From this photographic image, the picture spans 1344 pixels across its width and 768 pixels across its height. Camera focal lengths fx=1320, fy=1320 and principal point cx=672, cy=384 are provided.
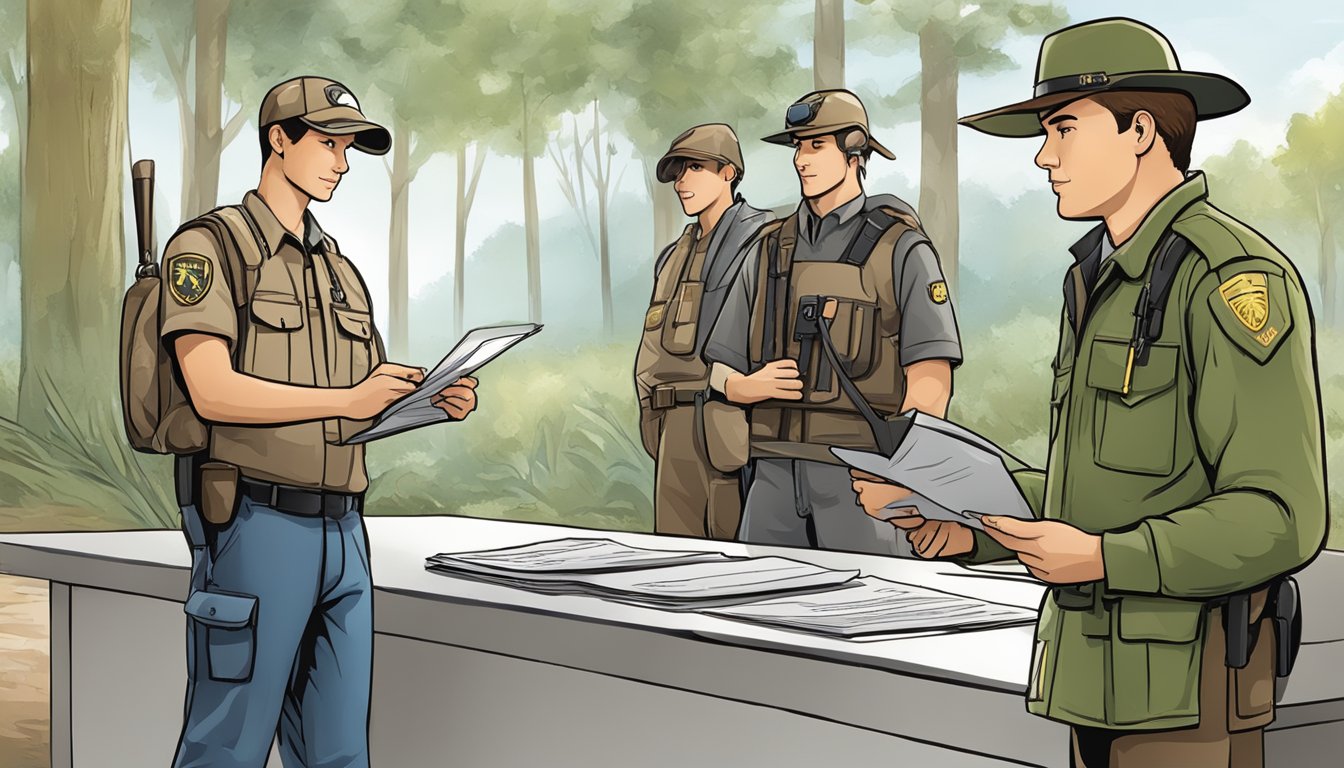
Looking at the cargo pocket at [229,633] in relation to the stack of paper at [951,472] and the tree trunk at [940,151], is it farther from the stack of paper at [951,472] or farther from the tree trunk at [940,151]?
the tree trunk at [940,151]

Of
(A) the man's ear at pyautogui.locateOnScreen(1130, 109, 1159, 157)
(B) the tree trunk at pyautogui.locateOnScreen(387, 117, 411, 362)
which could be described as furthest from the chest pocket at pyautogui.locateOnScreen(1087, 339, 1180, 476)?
(B) the tree trunk at pyautogui.locateOnScreen(387, 117, 411, 362)

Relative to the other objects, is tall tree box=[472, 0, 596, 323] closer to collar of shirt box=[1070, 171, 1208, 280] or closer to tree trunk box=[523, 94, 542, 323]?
tree trunk box=[523, 94, 542, 323]

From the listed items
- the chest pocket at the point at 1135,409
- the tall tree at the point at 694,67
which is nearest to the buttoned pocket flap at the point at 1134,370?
the chest pocket at the point at 1135,409

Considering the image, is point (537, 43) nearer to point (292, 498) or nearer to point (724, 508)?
point (724, 508)

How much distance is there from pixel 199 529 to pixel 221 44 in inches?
390

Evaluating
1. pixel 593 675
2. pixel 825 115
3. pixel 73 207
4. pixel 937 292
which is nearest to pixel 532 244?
pixel 73 207

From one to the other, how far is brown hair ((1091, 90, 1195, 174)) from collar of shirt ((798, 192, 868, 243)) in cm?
202

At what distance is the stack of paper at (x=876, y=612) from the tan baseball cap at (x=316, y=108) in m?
1.16

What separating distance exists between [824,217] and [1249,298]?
2.22m

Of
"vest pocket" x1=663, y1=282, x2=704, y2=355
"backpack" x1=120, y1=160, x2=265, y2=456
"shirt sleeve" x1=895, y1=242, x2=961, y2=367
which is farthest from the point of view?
"vest pocket" x1=663, y1=282, x2=704, y2=355

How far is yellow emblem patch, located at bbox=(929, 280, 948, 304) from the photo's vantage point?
3.44m

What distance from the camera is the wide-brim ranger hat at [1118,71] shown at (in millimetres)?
1521

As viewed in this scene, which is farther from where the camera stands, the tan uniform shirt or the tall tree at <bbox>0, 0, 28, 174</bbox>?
the tall tree at <bbox>0, 0, 28, 174</bbox>

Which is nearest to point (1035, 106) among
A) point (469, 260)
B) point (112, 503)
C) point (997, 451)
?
point (997, 451)
